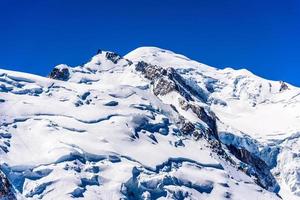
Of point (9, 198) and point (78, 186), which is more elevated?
point (78, 186)

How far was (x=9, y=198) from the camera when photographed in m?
182

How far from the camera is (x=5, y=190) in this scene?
182875 mm

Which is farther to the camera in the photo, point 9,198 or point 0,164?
point 0,164

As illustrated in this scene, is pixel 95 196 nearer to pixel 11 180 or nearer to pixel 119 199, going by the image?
pixel 119 199

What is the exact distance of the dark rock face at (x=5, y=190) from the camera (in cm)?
18138

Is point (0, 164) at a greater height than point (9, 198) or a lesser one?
greater

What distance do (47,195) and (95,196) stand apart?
12992mm

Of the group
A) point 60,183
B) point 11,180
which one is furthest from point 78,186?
point 11,180

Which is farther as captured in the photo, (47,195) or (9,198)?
(47,195)

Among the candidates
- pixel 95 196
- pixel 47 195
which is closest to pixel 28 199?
pixel 47 195

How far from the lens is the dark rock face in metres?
181

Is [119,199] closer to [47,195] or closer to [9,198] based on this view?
[47,195]

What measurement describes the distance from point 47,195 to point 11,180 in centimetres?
1124

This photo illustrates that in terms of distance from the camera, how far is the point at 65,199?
633 ft
